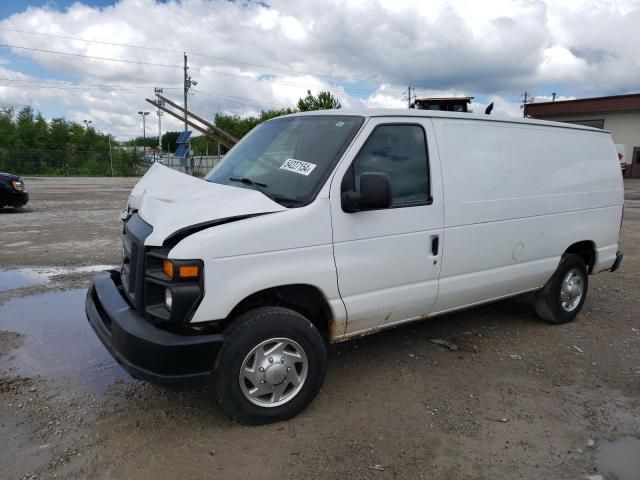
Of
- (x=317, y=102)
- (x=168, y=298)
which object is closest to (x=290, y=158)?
(x=168, y=298)

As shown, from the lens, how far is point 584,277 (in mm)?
5453

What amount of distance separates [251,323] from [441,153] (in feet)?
6.58

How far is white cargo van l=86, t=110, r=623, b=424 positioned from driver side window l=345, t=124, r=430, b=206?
1cm

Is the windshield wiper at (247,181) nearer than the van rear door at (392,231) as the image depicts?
No

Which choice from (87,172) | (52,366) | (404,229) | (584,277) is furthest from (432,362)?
(87,172)

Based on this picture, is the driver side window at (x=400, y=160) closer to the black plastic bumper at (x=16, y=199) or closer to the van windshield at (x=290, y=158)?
the van windshield at (x=290, y=158)

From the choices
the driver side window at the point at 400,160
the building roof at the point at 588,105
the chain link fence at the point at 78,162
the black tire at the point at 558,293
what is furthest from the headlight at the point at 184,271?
the building roof at the point at 588,105

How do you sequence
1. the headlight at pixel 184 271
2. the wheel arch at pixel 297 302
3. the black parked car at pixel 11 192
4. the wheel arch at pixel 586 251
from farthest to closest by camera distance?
the black parked car at pixel 11 192, the wheel arch at pixel 586 251, the wheel arch at pixel 297 302, the headlight at pixel 184 271

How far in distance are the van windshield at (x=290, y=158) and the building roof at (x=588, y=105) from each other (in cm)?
3616

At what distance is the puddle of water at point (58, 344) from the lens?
3.98 metres

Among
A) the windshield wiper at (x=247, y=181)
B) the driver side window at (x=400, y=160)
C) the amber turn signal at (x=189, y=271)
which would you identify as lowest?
the amber turn signal at (x=189, y=271)

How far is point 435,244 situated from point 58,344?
3.42 meters

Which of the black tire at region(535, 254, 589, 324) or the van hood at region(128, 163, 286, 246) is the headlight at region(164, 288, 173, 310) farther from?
the black tire at region(535, 254, 589, 324)

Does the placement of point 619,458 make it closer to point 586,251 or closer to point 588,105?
point 586,251
